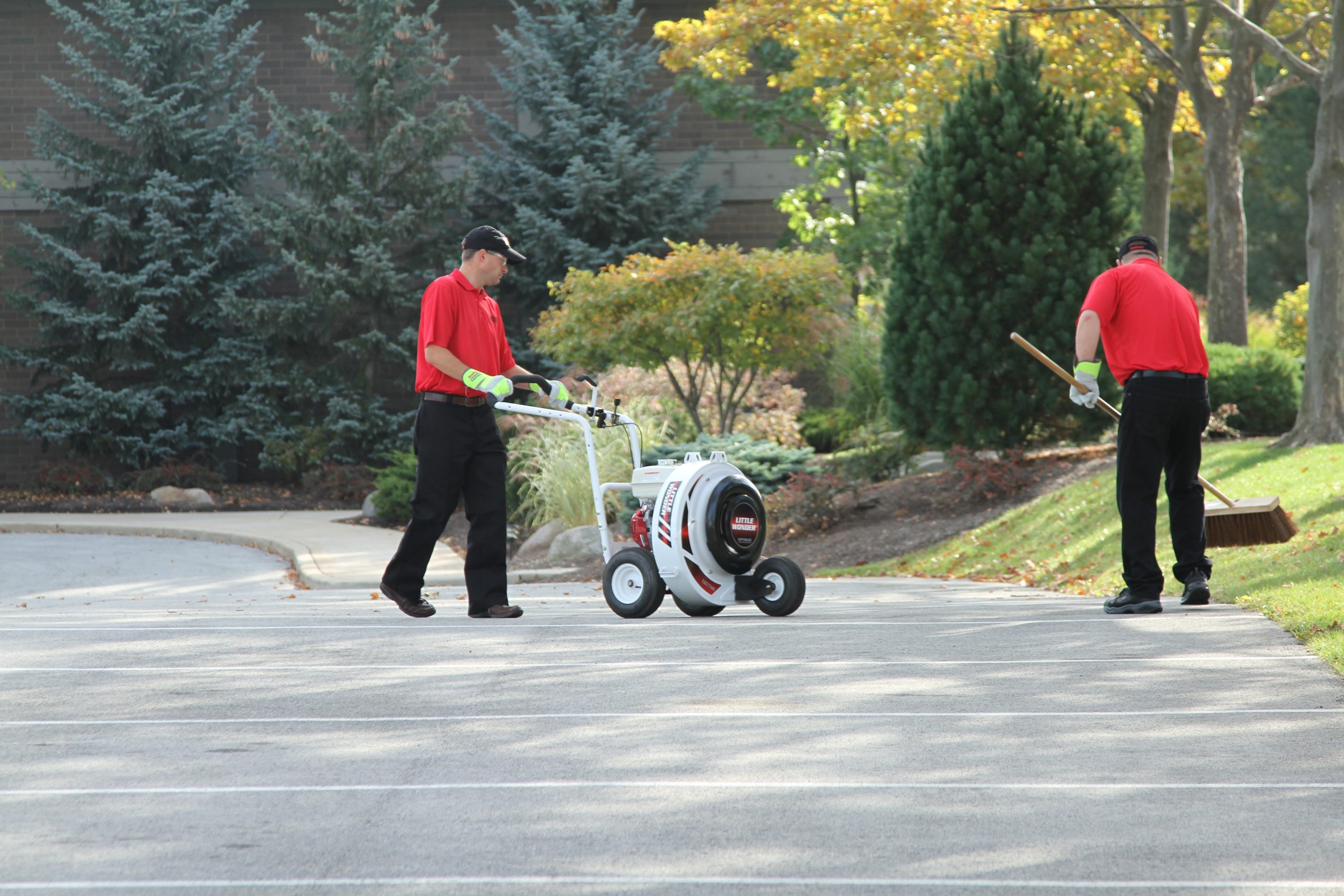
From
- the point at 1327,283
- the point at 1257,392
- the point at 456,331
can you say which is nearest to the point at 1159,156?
the point at 1257,392

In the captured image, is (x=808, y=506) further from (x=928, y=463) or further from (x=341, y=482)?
(x=341, y=482)

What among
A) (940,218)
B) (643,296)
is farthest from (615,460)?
(940,218)

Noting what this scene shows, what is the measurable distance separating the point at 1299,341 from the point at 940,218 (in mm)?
12592

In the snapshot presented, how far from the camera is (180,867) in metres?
3.79

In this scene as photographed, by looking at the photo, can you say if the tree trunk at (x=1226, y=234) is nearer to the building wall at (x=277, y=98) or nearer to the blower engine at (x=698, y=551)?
the building wall at (x=277, y=98)

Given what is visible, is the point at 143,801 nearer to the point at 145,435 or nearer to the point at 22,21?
the point at 145,435

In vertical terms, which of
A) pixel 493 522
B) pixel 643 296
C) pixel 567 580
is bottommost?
pixel 567 580

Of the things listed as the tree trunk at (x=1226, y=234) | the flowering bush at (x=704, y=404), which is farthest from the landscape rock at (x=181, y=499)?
the tree trunk at (x=1226, y=234)

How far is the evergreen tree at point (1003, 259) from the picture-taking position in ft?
47.5

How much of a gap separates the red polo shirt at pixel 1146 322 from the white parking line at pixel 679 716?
121 inches

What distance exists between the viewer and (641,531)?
8.35 meters

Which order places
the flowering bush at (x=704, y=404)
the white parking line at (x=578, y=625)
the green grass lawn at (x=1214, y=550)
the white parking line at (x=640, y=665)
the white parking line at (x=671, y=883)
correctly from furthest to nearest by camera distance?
the flowering bush at (x=704, y=404), the green grass lawn at (x=1214, y=550), the white parking line at (x=578, y=625), the white parking line at (x=640, y=665), the white parking line at (x=671, y=883)

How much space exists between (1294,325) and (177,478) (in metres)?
18.8

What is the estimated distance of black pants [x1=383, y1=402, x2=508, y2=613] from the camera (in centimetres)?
804
